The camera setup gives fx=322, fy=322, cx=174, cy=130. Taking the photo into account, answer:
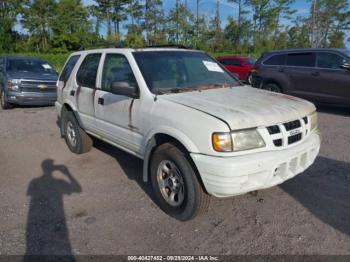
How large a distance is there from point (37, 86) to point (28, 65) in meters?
1.46

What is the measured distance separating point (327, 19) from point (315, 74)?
1768 inches

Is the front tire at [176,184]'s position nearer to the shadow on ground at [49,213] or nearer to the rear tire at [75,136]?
the shadow on ground at [49,213]

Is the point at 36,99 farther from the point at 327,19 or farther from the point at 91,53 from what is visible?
the point at 327,19

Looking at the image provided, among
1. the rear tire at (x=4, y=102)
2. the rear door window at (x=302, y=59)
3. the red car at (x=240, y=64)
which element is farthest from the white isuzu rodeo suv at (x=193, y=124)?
the red car at (x=240, y=64)

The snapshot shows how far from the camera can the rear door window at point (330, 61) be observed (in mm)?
8352

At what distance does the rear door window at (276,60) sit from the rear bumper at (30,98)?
6.87 metres

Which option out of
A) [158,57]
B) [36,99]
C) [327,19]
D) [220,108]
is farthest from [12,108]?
[327,19]

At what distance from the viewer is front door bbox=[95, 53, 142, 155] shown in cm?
390

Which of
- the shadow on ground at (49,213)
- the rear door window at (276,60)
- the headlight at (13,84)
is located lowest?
the shadow on ground at (49,213)

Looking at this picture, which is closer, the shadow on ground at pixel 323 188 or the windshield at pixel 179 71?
the shadow on ground at pixel 323 188

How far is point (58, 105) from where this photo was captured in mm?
6039

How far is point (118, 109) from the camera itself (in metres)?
4.14

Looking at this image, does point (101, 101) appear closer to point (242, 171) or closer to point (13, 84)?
point (242, 171)

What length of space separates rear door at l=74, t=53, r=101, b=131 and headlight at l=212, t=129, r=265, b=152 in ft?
8.19
